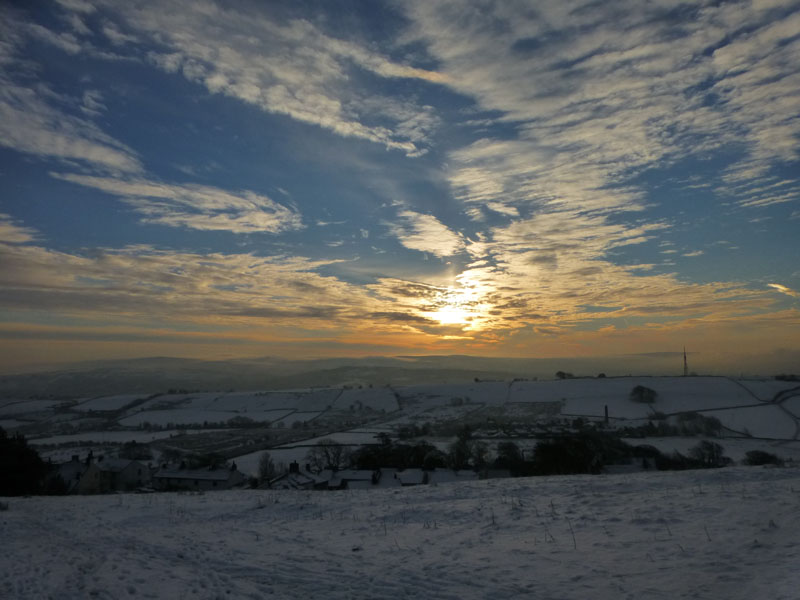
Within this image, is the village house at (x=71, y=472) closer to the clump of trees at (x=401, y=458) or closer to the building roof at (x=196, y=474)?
the building roof at (x=196, y=474)

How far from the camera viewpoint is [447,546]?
13469 millimetres

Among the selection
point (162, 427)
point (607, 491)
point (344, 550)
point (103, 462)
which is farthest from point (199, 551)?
point (162, 427)

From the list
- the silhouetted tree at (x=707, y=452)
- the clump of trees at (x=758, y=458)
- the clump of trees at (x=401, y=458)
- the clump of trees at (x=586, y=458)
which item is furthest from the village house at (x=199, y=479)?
the clump of trees at (x=758, y=458)

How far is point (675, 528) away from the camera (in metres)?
13.3

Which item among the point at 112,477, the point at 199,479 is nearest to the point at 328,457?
the point at 199,479

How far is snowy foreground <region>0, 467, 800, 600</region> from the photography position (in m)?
10.2

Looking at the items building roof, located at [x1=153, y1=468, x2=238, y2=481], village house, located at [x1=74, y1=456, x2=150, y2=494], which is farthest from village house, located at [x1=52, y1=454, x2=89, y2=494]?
building roof, located at [x1=153, y1=468, x2=238, y2=481]

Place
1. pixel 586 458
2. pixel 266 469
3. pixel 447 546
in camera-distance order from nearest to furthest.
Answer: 1. pixel 447 546
2. pixel 586 458
3. pixel 266 469

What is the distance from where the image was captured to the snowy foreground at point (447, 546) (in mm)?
10164

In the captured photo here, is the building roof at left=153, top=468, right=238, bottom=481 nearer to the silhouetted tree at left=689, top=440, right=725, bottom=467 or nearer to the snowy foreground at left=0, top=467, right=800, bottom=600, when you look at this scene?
the snowy foreground at left=0, top=467, right=800, bottom=600

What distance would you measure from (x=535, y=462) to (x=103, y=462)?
173 feet

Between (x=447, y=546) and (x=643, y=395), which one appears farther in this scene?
(x=643, y=395)

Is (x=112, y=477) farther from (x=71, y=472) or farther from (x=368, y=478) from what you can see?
(x=368, y=478)

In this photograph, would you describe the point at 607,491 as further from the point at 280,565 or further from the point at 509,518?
the point at 280,565
